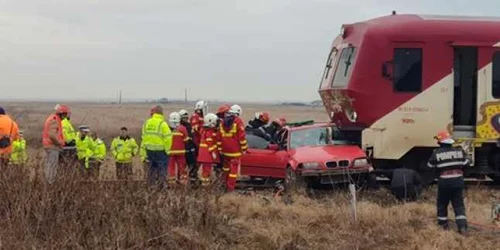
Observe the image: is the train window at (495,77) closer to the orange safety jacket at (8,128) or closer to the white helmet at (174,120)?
the white helmet at (174,120)

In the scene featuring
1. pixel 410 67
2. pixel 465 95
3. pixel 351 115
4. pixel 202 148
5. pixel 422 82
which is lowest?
pixel 202 148

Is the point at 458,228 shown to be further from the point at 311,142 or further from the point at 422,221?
the point at 311,142

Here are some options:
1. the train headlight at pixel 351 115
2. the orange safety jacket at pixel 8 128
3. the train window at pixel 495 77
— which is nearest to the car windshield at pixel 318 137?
the train headlight at pixel 351 115

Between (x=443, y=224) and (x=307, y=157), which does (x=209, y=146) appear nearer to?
(x=307, y=157)

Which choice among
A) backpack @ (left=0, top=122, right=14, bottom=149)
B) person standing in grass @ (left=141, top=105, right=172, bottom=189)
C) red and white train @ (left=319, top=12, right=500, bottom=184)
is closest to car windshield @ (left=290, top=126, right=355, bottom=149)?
A: red and white train @ (left=319, top=12, right=500, bottom=184)

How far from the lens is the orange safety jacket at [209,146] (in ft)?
39.2

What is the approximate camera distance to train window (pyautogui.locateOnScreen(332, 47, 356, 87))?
12438 millimetres

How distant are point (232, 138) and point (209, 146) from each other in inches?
17.2

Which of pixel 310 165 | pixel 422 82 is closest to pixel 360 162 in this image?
pixel 310 165

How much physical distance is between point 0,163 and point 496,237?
5806 millimetres

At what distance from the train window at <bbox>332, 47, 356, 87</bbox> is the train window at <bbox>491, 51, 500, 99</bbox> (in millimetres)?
2403

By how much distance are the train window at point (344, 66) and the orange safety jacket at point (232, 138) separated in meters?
2.11

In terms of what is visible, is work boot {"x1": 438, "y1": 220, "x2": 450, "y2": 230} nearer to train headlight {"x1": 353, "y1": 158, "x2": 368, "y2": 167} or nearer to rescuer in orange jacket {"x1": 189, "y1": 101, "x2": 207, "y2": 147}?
train headlight {"x1": 353, "y1": 158, "x2": 368, "y2": 167}

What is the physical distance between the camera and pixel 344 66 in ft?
41.9
